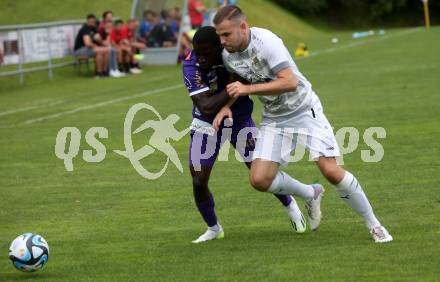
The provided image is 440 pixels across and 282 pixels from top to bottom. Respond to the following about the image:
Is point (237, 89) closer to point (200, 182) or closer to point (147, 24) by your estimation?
point (200, 182)

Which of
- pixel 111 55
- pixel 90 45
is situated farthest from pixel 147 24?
pixel 90 45

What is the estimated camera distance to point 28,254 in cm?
706

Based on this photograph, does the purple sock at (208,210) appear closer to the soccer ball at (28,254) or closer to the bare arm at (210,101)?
the bare arm at (210,101)

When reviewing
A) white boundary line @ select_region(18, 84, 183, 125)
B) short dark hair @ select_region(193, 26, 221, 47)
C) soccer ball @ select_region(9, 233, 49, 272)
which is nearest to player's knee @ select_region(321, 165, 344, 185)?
short dark hair @ select_region(193, 26, 221, 47)

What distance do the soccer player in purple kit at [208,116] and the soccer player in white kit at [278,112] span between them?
14cm

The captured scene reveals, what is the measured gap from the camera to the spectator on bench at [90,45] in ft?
88.9

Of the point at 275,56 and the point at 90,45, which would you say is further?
the point at 90,45

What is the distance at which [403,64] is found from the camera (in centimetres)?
2619

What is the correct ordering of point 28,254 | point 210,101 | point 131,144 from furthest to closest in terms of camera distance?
point 131,144, point 210,101, point 28,254

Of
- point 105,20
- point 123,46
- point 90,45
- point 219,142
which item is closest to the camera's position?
point 219,142

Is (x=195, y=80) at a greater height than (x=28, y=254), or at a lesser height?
greater

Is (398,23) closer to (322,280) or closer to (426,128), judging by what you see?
(426,128)

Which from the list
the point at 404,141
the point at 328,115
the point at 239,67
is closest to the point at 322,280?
the point at 239,67

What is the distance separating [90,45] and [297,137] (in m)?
20.0
